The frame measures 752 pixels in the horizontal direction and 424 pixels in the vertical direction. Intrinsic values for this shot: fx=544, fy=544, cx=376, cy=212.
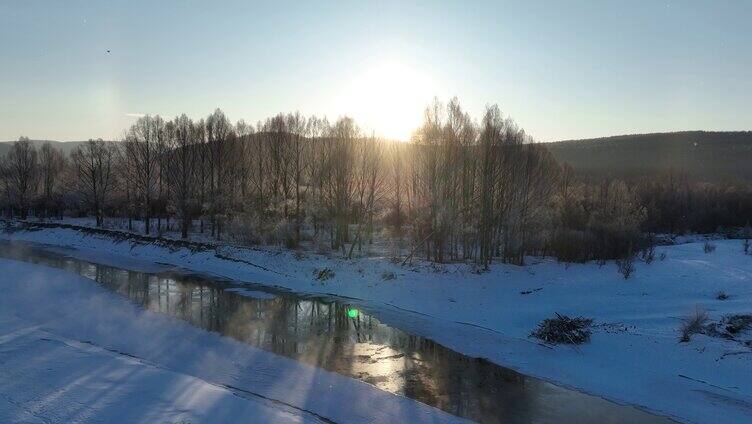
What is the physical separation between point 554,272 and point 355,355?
55.6ft

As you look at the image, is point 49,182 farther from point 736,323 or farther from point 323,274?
point 736,323

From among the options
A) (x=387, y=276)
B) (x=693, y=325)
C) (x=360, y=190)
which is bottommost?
(x=387, y=276)

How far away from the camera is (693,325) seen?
660 inches

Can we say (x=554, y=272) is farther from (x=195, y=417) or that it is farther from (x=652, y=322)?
(x=195, y=417)

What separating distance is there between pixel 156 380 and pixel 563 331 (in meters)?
12.0

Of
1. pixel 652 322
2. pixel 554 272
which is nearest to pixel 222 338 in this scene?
pixel 652 322

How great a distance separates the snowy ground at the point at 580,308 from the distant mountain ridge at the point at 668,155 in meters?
86.0

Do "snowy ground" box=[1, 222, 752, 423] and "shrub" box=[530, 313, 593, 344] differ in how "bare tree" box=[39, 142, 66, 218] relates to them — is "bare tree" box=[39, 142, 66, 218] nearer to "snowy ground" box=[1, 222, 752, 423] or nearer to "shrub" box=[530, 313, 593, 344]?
"snowy ground" box=[1, 222, 752, 423]

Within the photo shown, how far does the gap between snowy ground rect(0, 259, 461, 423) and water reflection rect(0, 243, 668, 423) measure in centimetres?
88

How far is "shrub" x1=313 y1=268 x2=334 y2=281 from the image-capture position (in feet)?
87.9

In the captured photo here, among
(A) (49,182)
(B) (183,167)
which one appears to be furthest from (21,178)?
(B) (183,167)

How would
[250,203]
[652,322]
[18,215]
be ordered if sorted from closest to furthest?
[652,322], [250,203], [18,215]

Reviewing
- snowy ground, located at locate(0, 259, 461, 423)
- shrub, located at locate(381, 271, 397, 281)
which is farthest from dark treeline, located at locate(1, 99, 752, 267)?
snowy ground, located at locate(0, 259, 461, 423)

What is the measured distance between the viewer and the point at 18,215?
224 ft
